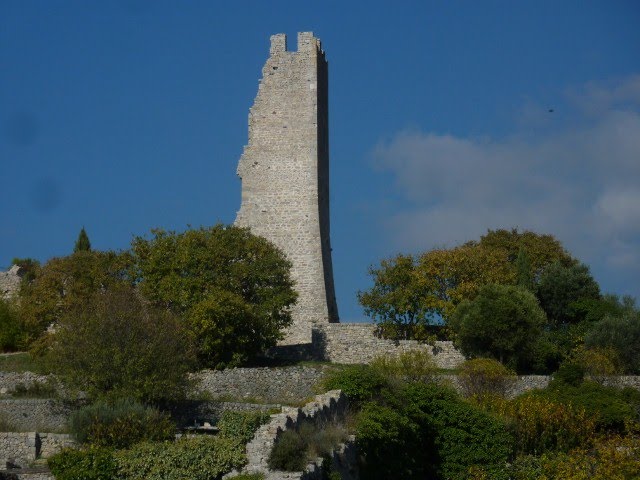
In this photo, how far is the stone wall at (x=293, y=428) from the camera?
26844 millimetres

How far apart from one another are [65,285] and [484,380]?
17212mm

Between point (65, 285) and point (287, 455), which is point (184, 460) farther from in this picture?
point (65, 285)

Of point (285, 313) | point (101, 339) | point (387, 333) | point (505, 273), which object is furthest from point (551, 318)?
point (101, 339)

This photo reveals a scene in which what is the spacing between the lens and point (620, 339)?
51375 mm

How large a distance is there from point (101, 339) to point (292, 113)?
75.7ft

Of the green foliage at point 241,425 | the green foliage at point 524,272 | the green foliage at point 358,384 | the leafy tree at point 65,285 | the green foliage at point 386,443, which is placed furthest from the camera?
the green foliage at point 524,272

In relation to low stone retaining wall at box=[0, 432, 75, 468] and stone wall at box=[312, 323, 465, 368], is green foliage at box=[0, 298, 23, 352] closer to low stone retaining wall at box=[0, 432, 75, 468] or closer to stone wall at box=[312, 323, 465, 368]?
stone wall at box=[312, 323, 465, 368]

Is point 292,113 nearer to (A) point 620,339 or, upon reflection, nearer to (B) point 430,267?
(B) point 430,267

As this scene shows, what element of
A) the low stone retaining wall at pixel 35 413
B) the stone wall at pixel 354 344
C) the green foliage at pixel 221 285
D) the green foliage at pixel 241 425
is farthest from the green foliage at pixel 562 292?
the green foliage at pixel 241 425

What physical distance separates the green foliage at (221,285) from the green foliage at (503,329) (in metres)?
6.39

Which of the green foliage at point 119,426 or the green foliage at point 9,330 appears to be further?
the green foliage at point 9,330

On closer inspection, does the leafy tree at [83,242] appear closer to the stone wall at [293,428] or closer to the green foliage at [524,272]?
the green foliage at [524,272]

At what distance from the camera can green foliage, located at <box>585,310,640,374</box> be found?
50.9m

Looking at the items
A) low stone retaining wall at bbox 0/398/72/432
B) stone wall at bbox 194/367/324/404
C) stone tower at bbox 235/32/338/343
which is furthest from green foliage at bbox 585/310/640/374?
low stone retaining wall at bbox 0/398/72/432
